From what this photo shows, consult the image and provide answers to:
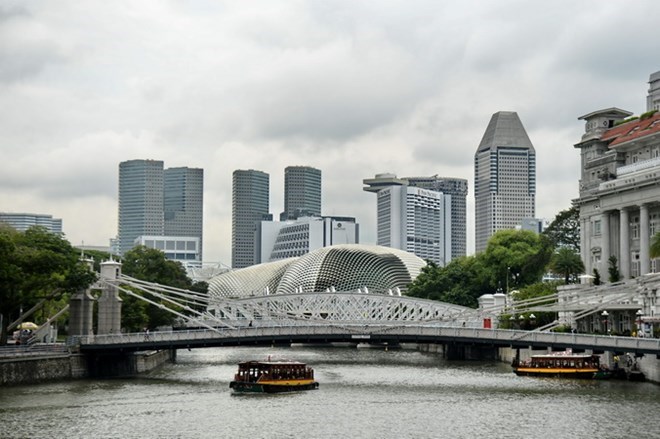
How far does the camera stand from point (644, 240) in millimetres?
117562

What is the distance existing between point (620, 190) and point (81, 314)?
55.9 m

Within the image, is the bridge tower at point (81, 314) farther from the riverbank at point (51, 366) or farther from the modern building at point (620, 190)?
the modern building at point (620, 190)

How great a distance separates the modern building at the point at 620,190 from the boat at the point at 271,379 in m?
43.3

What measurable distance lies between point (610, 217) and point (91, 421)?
2880 inches

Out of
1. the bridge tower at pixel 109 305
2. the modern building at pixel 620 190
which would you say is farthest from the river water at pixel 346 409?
the modern building at pixel 620 190

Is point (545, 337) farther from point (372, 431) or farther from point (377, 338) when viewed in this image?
point (372, 431)

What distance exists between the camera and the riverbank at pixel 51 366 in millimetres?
88562

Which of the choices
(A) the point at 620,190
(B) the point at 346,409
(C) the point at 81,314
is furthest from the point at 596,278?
(B) the point at 346,409

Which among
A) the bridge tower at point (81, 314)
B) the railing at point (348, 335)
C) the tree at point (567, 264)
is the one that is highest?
the tree at point (567, 264)

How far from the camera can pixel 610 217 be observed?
125938 mm

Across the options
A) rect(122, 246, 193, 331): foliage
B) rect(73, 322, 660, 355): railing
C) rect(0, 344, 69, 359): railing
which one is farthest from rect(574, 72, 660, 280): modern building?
rect(0, 344, 69, 359): railing

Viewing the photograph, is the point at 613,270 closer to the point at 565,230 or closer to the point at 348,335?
the point at 348,335

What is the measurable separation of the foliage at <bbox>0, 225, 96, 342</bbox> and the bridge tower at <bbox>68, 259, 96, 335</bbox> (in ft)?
5.08

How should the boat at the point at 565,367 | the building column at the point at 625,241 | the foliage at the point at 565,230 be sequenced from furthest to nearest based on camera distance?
the foliage at the point at 565,230 < the building column at the point at 625,241 < the boat at the point at 565,367
